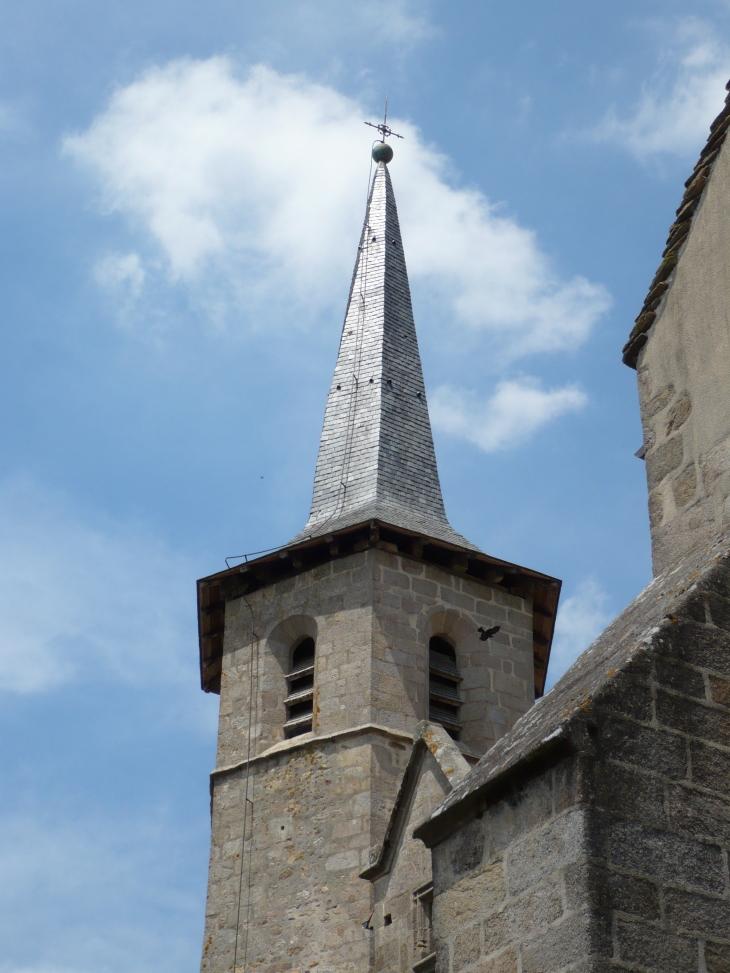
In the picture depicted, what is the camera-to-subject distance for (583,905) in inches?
170

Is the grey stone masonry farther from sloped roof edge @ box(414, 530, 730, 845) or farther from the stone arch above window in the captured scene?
the stone arch above window

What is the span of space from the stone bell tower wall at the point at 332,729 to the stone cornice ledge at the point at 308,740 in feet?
0.05

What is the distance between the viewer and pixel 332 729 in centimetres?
1417

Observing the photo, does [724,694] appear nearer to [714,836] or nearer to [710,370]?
[714,836]

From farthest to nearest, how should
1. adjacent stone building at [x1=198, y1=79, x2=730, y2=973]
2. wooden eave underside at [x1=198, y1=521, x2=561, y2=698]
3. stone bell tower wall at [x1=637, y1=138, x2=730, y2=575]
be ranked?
wooden eave underside at [x1=198, y1=521, x2=561, y2=698] < stone bell tower wall at [x1=637, y1=138, x2=730, y2=575] < adjacent stone building at [x1=198, y1=79, x2=730, y2=973]

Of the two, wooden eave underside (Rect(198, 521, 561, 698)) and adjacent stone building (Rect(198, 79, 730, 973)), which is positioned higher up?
wooden eave underside (Rect(198, 521, 561, 698))

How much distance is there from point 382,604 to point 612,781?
10438mm

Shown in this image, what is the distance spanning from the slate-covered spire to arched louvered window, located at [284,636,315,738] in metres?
1.26

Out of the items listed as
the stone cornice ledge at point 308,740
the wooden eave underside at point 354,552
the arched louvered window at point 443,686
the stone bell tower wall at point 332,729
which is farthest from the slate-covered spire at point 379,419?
the stone cornice ledge at point 308,740

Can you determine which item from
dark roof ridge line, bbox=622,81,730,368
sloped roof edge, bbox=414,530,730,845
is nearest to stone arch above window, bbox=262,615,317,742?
dark roof ridge line, bbox=622,81,730,368

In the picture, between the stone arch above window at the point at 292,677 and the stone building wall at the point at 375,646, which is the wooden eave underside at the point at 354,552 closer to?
the stone building wall at the point at 375,646

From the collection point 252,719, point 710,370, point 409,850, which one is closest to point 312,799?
point 252,719

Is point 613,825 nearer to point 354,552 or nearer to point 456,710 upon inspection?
point 456,710

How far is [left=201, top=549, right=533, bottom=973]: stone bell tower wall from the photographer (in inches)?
516
